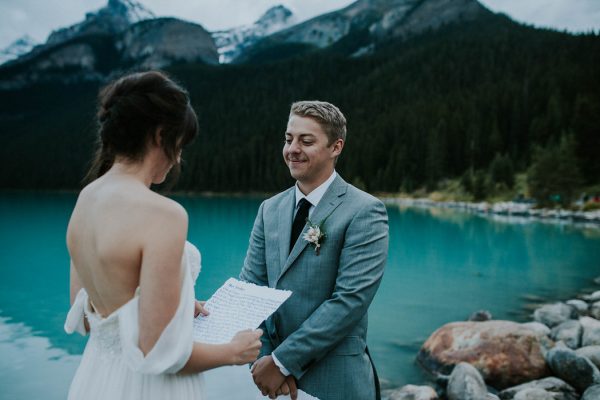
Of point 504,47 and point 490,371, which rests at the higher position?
point 504,47

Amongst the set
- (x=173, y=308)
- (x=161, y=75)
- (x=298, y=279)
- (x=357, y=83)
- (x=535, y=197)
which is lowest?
(x=535, y=197)

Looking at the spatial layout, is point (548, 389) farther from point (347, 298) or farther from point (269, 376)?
point (269, 376)

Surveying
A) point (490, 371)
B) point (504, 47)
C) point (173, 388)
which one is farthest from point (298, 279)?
point (504, 47)

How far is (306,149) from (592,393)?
4820 millimetres

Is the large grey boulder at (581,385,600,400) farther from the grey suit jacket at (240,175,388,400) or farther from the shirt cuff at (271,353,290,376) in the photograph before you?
the shirt cuff at (271,353,290,376)

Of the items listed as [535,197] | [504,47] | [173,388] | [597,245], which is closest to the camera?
[173,388]

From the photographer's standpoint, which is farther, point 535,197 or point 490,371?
point 535,197

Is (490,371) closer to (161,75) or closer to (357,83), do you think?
(161,75)

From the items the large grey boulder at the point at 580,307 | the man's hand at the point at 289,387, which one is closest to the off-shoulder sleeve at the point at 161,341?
the man's hand at the point at 289,387

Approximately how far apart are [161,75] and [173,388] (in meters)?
1.24

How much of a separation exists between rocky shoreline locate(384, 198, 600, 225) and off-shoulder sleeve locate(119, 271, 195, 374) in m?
33.9

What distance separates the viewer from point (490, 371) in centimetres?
614

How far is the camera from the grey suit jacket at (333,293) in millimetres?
2320

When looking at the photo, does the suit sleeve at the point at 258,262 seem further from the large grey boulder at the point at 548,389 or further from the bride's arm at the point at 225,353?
the large grey boulder at the point at 548,389
